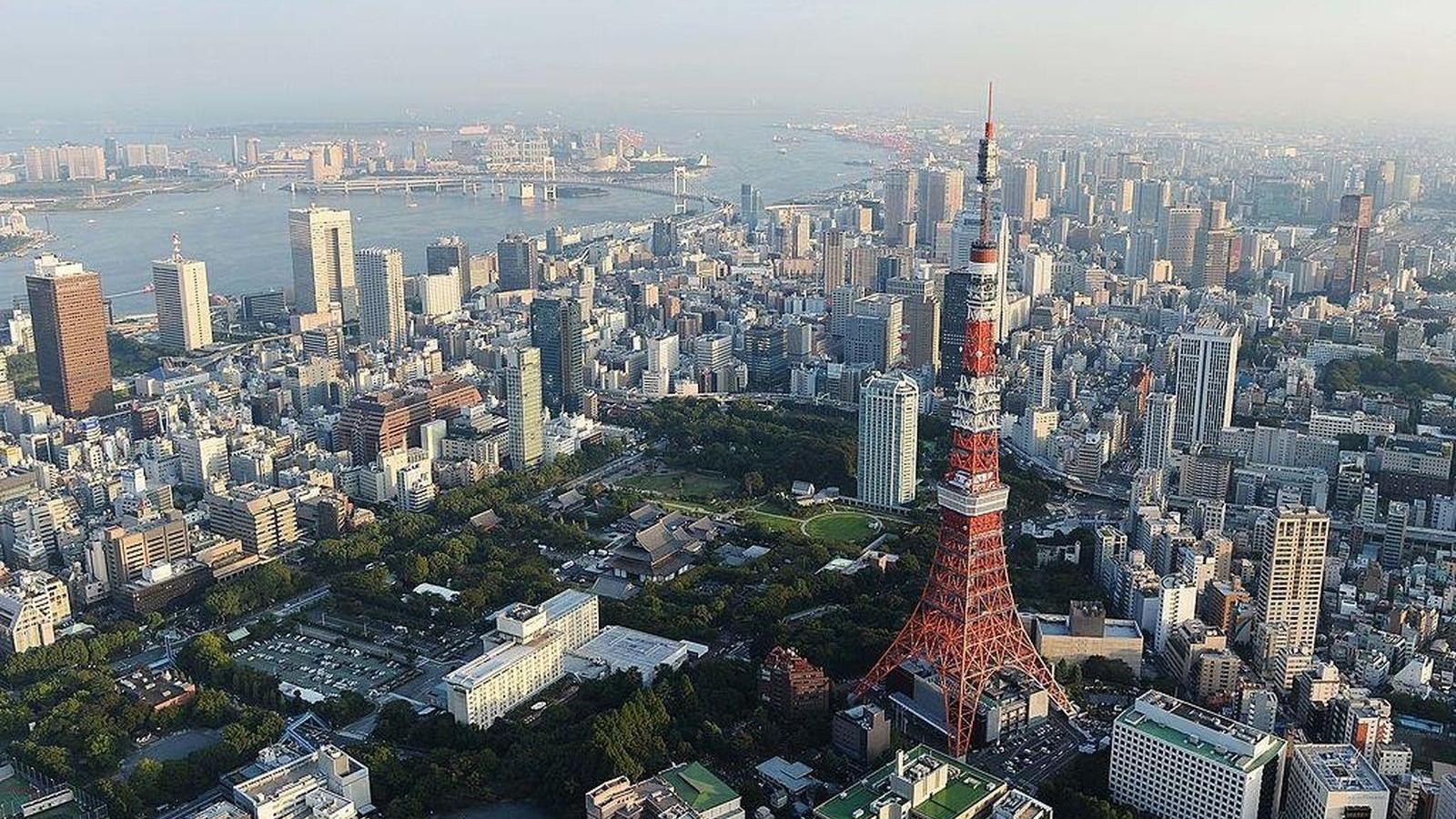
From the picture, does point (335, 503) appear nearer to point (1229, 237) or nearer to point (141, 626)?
point (141, 626)

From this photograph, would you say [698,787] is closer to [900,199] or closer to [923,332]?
[923,332]

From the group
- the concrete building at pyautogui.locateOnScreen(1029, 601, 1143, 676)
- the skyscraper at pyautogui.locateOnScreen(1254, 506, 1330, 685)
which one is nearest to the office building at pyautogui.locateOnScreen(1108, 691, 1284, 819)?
the concrete building at pyautogui.locateOnScreen(1029, 601, 1143, 676)

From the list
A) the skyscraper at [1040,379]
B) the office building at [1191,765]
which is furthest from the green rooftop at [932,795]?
the skyscraper at [1040,379]

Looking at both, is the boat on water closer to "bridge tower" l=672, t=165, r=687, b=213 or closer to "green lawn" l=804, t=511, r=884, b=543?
"bridge tower" l=672, t=165, r=687, b=213

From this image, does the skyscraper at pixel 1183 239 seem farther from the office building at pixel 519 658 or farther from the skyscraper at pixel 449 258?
the office building at pixel 519 658

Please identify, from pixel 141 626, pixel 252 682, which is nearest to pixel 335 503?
pixel 141 626

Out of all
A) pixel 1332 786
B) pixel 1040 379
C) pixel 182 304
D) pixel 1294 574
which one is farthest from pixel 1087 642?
pixel 182 304

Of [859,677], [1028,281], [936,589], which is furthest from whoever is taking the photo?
[1028,281]
